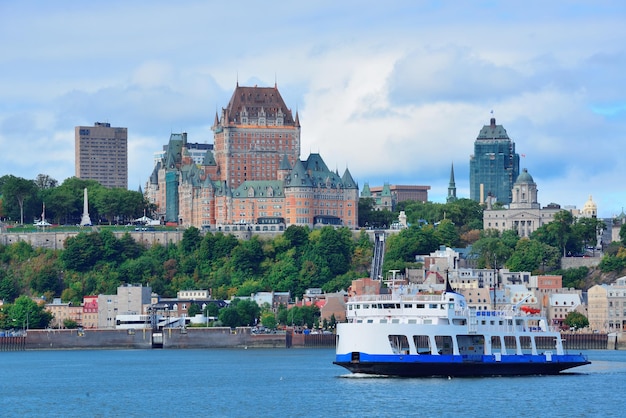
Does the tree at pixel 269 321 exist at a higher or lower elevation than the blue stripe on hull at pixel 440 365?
higher

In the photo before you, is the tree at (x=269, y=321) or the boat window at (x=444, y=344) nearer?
the boat window at (x=444, y=344)

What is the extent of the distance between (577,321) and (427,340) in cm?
7499

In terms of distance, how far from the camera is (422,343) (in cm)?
11162

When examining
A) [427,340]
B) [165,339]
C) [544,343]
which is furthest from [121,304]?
[427,340]

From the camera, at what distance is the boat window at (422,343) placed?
110750mm

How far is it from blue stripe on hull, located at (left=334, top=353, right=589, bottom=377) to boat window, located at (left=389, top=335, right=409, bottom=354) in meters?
0.97

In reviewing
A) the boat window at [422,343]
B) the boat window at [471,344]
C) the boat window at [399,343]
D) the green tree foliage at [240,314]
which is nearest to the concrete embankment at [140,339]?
the green tree foliage at [240,314]

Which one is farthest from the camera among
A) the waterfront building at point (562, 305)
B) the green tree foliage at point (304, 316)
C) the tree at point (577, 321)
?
the waterfront building at point (562, 305)

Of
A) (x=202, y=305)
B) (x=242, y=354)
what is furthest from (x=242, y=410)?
(x=202, y=305)

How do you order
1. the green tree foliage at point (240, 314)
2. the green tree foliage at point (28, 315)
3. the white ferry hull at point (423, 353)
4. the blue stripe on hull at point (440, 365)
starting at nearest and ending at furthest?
the blue stripe on hull at point (440, 365)
the white ferry hull at point (423, 353)
the green tree foliage at point (240, 314)
the green tree foliage at point (28, 315)

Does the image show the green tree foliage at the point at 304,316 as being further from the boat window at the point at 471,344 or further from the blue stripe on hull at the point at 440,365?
the boat window at the point at 471,344

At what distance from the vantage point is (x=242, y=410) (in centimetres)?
9925

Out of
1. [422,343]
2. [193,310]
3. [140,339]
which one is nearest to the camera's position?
[422,343]

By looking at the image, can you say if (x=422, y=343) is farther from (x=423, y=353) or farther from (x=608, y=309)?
(x=608, y=309)
